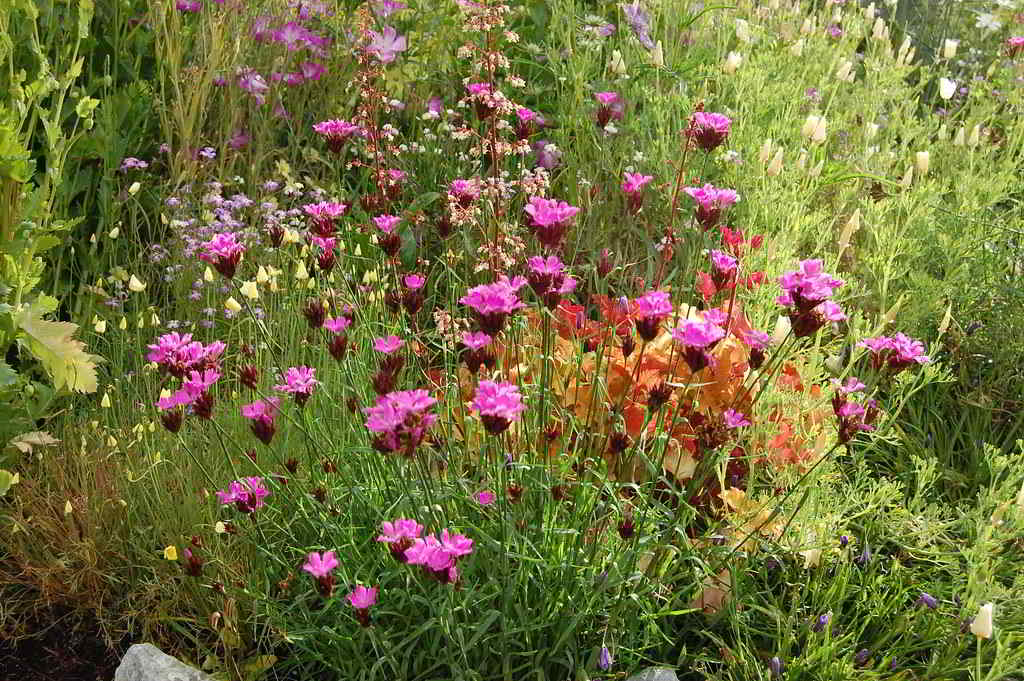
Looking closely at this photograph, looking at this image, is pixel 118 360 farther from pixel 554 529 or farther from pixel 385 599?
pixel 554 529

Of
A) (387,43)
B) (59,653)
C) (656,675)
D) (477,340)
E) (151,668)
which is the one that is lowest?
(59,653)

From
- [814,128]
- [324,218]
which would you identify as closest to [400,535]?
[324,218]

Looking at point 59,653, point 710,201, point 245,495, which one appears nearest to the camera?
Answer: point 245,495

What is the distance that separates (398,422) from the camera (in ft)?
5.65

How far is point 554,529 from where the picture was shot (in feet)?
6.93

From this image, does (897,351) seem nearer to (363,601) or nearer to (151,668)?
(363,601)

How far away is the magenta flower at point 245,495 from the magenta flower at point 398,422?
46cm

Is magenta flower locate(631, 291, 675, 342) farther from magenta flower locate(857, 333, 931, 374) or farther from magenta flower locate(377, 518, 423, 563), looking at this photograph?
magenta flower locate(377, 518, 423, 563)

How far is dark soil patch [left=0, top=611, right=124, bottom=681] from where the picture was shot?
2457 mm

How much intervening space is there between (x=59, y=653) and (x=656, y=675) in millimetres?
1455

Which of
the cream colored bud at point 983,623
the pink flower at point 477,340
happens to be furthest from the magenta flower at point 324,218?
the cream colored bud at point 983,623

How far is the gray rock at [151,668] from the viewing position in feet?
7.26

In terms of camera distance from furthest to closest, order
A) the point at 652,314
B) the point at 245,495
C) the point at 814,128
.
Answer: the point at 814,128 < the point at 245,495 < the point at 652,314

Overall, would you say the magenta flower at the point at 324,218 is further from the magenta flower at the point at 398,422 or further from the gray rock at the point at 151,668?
the gray rock at the point at 151,668
